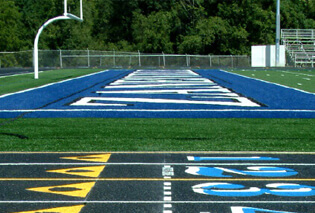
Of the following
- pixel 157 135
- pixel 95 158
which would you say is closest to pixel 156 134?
pixel 157 135

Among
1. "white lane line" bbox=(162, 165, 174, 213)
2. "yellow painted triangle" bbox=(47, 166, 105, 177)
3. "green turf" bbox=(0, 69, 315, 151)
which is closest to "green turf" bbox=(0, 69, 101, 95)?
"green turf" bbox=(0, 69, 315, 151)

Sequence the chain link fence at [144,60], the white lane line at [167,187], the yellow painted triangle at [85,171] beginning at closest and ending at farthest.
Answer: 1. the white lane line at [167,187]
2. the yellow painted triangle at [85,171]
3. the chain link fence at [144,60]

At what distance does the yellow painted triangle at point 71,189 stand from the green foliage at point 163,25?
56.2 meters

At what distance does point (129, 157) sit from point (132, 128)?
128 inches

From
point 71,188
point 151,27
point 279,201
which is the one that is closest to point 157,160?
point 71,188

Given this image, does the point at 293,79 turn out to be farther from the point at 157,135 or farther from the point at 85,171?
the point at 85,171

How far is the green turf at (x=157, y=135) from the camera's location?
934 centimetres

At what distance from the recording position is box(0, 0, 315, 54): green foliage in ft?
210

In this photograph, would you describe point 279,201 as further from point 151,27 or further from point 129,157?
point 151,27

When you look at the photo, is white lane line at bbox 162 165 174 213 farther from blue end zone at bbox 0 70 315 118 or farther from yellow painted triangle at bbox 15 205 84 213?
blue end zone at bbox 0 70 315 118

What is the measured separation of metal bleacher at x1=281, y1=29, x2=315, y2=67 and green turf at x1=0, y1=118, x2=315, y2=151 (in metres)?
43.1

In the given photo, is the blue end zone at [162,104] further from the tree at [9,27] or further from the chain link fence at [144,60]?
the tree at [9,27]

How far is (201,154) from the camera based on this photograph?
8648 millimetres

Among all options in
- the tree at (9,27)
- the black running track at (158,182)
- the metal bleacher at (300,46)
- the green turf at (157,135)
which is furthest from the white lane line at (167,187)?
the tree at (9,27)
